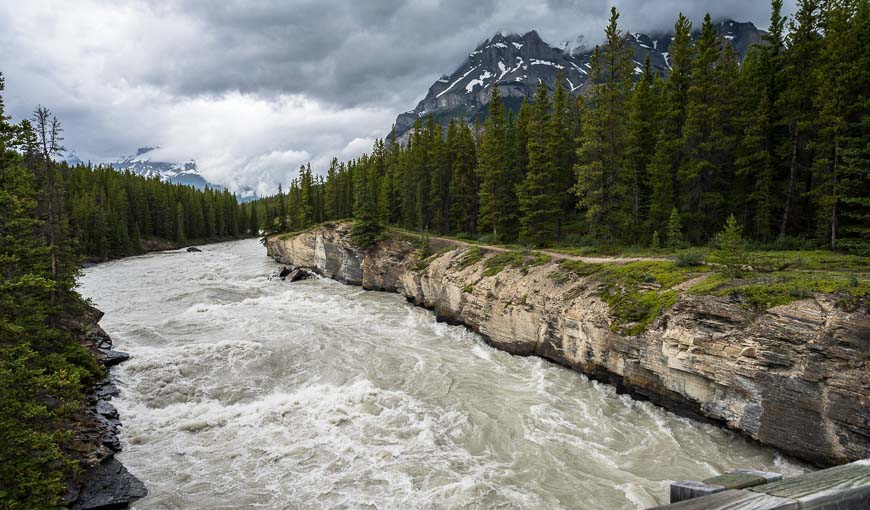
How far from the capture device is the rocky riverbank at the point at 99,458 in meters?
10.9

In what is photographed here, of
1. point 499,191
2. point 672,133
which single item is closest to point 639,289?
point 672,133

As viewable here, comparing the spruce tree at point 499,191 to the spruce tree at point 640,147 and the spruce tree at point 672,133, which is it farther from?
the spruce tree at point 672,133

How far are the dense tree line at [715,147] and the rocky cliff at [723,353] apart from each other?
9249 mm

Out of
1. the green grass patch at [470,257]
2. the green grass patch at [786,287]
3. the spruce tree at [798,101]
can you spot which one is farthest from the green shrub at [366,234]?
the spruce tree at [798,101]

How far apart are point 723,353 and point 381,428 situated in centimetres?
1203

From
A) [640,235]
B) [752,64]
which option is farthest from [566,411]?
[752,64]

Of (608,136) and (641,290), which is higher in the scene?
(608,136)

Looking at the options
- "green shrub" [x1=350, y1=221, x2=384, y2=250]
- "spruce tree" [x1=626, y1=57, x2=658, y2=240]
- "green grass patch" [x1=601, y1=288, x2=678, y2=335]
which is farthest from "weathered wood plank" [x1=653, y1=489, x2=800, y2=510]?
"green shrub" [x1=350, y1=221, x2=384, y2=250]

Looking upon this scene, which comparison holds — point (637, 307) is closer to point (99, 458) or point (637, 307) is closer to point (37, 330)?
point (99, 458)

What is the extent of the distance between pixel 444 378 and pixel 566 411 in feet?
18.8

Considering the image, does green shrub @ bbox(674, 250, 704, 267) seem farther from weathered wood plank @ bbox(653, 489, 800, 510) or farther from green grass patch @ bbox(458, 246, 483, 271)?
weathered wood plank @ bbox(653, 489, 800, 510)

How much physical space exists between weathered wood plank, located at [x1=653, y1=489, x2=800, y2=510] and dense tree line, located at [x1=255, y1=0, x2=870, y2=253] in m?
23.5

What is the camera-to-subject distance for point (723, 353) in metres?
13.6

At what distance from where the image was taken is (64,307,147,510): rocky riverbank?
10.9m
